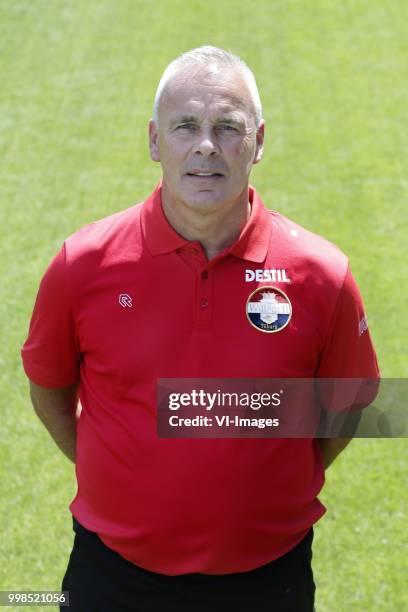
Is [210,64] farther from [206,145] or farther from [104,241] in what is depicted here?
[104,241]

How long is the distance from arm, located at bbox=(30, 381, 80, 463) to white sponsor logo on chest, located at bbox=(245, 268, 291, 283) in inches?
29.9

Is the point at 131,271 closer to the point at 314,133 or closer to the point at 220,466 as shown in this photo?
the point at 220,466

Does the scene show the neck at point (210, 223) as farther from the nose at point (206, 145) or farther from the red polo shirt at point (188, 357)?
the nose at point (206, 145)

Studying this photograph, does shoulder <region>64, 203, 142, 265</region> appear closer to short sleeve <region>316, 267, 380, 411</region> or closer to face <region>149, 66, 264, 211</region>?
face <region>149, 66, 264, 211</region>

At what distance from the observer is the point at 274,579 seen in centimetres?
289

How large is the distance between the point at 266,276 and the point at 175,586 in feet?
3.00

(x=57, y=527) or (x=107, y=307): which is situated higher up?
(x=107, y=307)

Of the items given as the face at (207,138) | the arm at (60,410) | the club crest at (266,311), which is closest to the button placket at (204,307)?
the club crest at (266,311)

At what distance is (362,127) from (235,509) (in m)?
6.76

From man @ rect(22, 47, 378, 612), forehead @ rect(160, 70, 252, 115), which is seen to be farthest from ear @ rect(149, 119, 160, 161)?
forehead @ rect(160, 70, 252, 115)

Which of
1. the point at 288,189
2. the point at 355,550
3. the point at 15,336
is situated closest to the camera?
the point at 355,550

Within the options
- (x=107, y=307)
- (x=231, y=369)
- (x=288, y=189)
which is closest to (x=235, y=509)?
(x=231, y=369)

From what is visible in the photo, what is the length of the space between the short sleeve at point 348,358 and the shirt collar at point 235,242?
0.86ft

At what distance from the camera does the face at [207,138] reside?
8.86 feet
